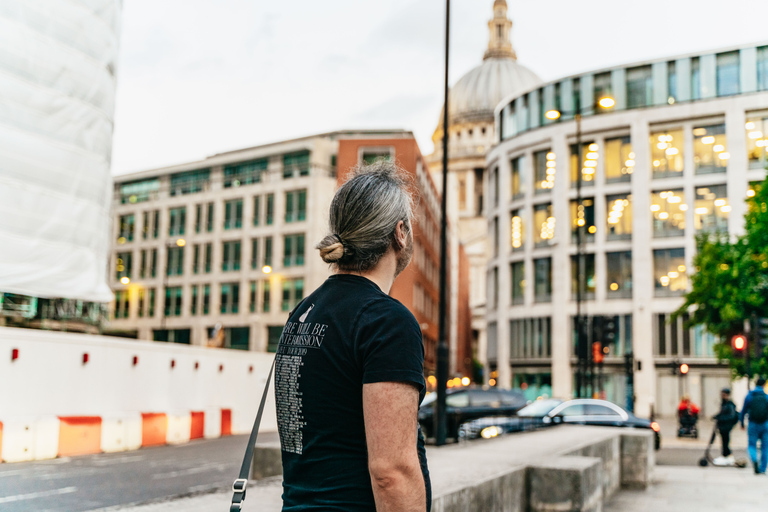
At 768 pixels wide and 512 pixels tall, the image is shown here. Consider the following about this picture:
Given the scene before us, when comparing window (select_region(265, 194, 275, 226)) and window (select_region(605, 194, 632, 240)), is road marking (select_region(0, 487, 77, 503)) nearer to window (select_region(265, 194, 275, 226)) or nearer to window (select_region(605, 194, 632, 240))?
window (select_region(605, 194, 632, 240))

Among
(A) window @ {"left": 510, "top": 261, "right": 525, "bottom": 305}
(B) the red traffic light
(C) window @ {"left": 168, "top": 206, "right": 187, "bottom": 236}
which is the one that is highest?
(C) window @ {"left": 168, "top": 206, "right": 187, "bottom": 236}

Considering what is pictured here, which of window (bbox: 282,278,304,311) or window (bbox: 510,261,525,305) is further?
window (bbox: 282,278,304,311)

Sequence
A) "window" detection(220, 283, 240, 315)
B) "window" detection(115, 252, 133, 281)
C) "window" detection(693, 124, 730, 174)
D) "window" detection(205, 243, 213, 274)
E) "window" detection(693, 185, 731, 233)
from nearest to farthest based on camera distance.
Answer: "window" detection(693, 185, 731, 233)
"window" detection(693, 124, 730, 174)
"window" detection(220, 283, 240, 315)
"window" detection(205, 243, 213, 274)
"window" detection(115, 252, 133, 281)

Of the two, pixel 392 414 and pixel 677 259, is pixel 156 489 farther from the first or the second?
pixel 677 259

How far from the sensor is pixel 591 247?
54.4 metres

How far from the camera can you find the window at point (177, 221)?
68.1 m

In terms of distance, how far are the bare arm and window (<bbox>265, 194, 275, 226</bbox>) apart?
6148 centimetres

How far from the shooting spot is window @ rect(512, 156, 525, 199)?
59.5m

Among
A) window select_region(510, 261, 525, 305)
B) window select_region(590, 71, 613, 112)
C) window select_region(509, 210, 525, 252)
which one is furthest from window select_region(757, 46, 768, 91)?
window select_region(510, 261, 525, 305)

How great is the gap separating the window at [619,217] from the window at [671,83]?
637 centimetres

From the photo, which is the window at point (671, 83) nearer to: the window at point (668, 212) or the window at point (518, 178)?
the window at point (668, 212)

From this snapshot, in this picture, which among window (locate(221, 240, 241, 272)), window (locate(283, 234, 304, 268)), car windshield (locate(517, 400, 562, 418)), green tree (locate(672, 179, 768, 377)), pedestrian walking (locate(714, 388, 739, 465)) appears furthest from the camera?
window (locate(221, 240, 241, 272))

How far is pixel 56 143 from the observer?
23562mm

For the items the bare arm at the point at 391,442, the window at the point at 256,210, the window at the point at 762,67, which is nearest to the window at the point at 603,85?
the window at the point at 762,67
